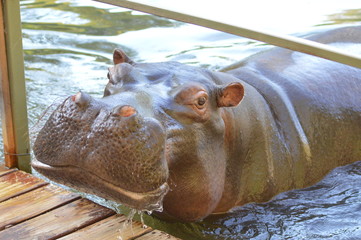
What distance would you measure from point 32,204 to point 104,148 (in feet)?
3.32

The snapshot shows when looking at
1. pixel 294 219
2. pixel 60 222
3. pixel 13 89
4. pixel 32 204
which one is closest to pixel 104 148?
pixel 60 222

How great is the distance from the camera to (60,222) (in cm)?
405

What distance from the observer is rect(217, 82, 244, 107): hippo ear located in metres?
4.22

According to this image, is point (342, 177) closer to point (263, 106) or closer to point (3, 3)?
point (263, 106)

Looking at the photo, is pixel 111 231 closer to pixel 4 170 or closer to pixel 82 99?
pixel 82 99

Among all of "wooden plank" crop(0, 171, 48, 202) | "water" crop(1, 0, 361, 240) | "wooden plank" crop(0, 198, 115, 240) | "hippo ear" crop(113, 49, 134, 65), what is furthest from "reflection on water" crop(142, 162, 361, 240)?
"hippo ear" crop(113, 49, 134, 65)

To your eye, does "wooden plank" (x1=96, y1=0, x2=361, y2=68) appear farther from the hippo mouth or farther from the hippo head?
the hippo mouth

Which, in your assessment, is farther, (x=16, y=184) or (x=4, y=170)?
(x=4, y=170)

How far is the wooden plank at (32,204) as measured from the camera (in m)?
4.08

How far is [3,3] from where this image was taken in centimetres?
437

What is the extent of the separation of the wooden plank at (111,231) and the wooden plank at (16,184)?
0.64 metres

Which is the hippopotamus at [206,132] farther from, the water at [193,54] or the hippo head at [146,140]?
the water at [193,54]

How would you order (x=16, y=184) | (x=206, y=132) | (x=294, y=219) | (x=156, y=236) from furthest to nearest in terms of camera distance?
(x=294, y=219)
(x=16, y=184)
(x=206, y=132)
(x=156, y=236)

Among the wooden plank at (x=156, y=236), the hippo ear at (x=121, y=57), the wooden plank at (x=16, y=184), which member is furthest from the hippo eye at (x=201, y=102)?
the wooden plank at (x=16, y=184)
